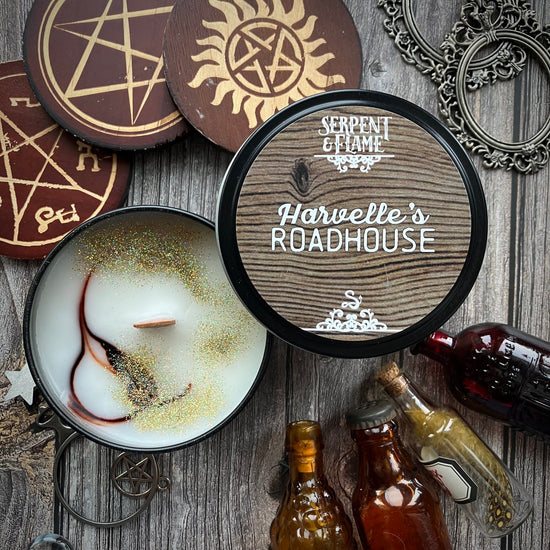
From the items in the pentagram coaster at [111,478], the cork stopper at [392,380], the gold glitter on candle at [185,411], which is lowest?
the pentagram coaster at [111,478]

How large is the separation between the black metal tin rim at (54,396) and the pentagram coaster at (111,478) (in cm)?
13

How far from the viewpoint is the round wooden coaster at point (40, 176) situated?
2.99ft

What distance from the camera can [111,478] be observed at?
93 cm

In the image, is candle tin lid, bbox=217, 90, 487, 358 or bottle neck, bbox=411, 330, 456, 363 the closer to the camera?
candle tin lid, bbox=217, 90, 487, 358

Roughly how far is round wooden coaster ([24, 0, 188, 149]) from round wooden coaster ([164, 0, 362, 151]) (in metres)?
0.03

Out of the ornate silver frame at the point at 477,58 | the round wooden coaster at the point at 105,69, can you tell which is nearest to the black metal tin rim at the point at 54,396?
the round wooden coaster at the point at 105,69

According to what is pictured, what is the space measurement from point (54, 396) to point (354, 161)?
0.54 meters

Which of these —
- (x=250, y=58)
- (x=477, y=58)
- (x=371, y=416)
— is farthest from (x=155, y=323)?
(x=477, y=58)

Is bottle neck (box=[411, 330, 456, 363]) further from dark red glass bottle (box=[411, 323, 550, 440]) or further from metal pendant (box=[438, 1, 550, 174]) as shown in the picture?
metal pendant (box=[438, 1, 550, 174])

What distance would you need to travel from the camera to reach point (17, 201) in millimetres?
912

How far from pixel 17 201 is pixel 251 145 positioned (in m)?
0.42

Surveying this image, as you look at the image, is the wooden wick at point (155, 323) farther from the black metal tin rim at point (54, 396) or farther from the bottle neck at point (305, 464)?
the bottle neck at point (305, 464)

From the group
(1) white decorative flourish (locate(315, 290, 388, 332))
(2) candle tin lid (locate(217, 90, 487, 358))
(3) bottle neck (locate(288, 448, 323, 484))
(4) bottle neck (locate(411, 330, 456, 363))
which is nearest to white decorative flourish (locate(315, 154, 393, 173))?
(2) candle tin lid (locate(217, 90, 487, 358))

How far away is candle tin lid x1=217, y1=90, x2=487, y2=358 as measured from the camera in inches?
29.4
